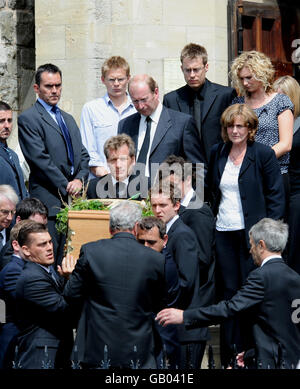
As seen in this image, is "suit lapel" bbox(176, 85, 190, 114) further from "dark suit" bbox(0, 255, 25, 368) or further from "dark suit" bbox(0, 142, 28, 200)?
"dark suit" bbox(0, 255, 25, 368)

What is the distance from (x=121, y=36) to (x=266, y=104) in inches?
92.8

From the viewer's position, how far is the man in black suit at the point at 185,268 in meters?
7.00

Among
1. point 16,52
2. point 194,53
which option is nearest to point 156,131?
point 194,53

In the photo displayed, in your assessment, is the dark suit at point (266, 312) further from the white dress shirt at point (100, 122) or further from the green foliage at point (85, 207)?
the white dress shirt at point (100, 122)

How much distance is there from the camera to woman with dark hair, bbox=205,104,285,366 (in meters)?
7.80

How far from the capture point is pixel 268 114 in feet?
26.9

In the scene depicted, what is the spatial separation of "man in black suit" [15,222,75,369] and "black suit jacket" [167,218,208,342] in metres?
0.78

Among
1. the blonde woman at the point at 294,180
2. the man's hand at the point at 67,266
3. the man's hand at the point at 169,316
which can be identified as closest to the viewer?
the man's hand at the point at 169,316

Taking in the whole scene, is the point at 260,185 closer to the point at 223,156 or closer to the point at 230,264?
the point at 223,156

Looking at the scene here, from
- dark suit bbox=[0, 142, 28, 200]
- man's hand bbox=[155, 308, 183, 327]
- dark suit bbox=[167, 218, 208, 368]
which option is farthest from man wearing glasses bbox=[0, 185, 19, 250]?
man's hand bbox=[155, 308, 183, 327]

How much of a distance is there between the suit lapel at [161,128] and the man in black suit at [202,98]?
425 mm

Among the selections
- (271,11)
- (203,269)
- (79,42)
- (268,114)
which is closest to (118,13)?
(79,42)

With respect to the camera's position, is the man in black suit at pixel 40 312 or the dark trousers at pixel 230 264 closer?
the man in black suit at pixel 40 312

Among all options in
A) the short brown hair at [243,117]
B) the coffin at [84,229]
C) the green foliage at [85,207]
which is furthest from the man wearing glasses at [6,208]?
the short brown hair at [243,117]
